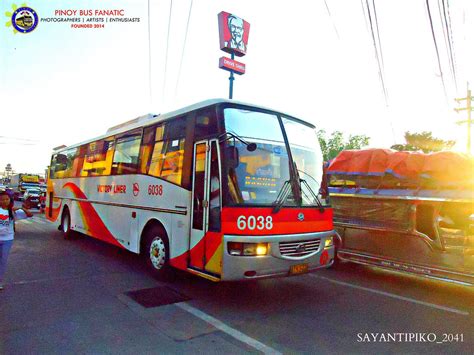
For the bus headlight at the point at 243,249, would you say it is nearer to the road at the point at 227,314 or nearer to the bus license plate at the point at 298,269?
the bus license plate at the point at 298,269

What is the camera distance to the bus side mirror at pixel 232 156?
16.7 feet

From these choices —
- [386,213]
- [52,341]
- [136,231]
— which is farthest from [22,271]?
[386,213]

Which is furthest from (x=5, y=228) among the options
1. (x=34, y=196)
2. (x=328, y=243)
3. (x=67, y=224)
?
(x=34, y=196)

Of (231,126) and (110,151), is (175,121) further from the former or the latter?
(110,151)

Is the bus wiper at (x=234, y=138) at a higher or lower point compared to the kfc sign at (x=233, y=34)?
lower

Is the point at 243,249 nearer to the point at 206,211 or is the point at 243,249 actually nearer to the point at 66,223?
the point at 206,211

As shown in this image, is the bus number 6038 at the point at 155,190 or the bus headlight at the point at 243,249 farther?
the bus number 6038 at the point at 155,190

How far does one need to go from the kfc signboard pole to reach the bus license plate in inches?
566

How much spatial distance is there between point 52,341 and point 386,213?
597cm

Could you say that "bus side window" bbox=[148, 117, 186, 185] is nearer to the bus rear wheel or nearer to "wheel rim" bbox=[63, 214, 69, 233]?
the bus rear wheel

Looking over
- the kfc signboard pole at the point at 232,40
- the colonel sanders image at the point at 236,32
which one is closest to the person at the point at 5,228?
the kfc signboard pole at the point at 232,40

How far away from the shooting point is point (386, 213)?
7023 mm

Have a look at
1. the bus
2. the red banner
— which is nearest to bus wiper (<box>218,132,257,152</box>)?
the bus

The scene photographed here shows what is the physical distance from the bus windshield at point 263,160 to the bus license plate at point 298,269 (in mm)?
950
